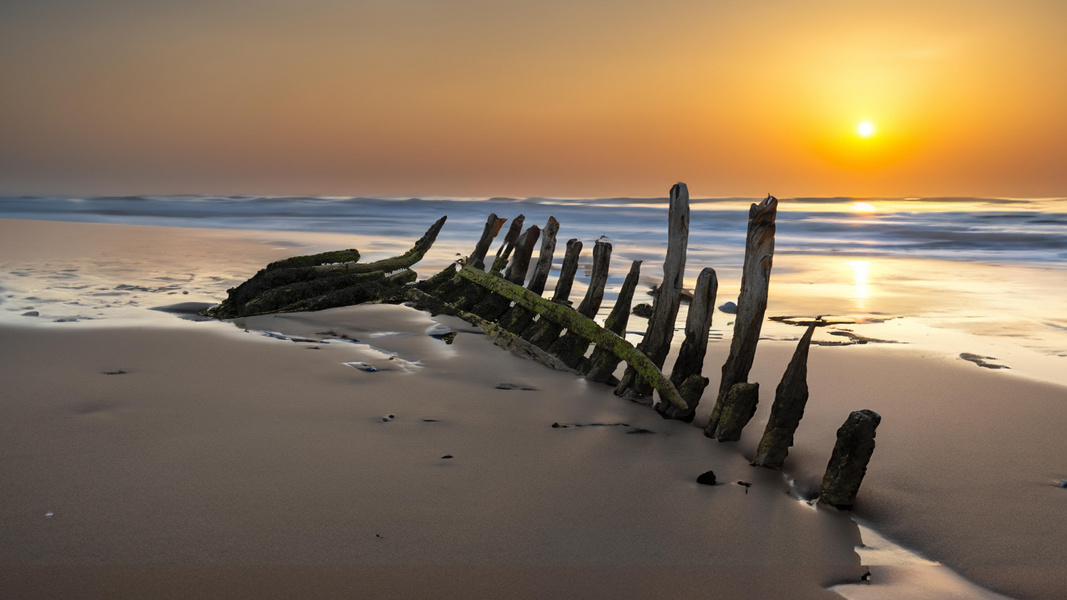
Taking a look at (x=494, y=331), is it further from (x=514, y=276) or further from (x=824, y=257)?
(x=824, y=257)

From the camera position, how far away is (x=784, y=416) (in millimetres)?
3957

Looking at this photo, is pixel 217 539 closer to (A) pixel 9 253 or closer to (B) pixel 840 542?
(B) pixel 840 542

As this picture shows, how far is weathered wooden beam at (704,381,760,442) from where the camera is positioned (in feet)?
14.1

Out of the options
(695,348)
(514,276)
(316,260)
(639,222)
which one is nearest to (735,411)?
(695,348)

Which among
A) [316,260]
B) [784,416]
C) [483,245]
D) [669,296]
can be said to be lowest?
[784,416]

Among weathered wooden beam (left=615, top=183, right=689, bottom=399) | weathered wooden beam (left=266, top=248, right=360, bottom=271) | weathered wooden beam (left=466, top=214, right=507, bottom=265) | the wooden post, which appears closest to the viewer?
the wooden post

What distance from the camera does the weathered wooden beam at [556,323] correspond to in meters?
6.25

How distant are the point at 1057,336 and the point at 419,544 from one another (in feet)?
27.6

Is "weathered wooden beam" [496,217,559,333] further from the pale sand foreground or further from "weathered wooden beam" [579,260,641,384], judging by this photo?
the pale sand foreground

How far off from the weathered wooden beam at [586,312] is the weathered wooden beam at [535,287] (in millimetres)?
594

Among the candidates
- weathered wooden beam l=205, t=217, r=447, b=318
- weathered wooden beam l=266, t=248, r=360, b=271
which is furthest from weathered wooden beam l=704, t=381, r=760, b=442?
weathered wooden beam l=266, t=248, r=360, b=271

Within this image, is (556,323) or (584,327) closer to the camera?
(584,327)

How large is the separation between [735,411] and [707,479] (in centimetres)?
72

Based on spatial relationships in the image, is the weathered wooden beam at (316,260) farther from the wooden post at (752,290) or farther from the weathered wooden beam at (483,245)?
the wooden post at (752,290)
